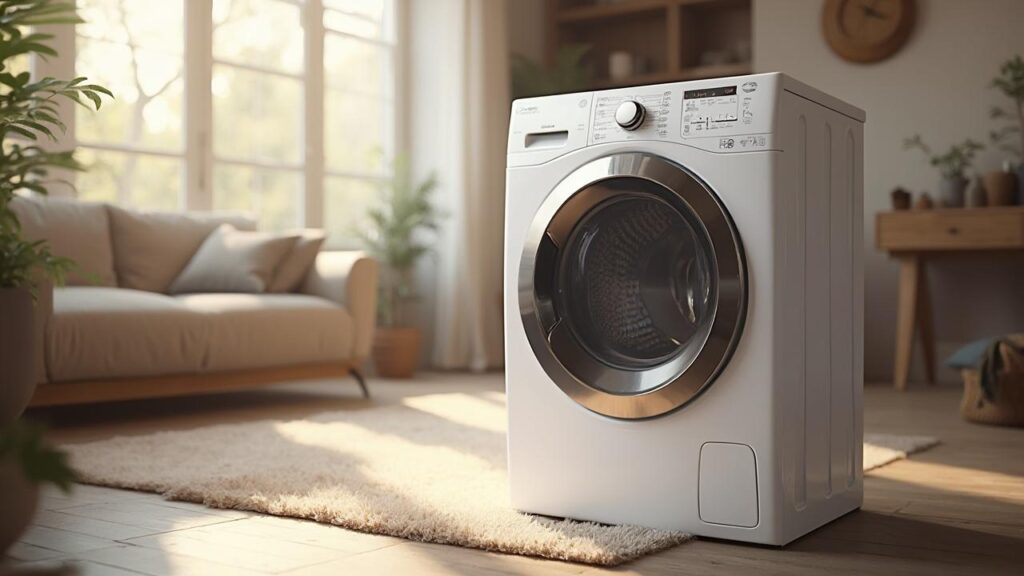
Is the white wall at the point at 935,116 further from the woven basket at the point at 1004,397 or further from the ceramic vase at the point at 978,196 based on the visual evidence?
the woven basket at the point at 1004,397

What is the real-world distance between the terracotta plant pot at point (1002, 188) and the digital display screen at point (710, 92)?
10.3ft

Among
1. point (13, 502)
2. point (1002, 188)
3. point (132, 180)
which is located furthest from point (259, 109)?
point (13, 502)

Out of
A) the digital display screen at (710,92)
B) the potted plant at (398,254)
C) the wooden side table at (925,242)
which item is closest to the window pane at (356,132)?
the potted plant at (398,254)

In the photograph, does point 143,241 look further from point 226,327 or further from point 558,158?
point 558,158

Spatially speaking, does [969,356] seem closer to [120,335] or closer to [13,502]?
[120,335]

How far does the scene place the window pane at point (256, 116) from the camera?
4.75 metres

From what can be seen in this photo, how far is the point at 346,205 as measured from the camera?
5422 millimetres

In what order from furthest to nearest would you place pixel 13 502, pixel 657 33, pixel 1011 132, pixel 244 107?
1. pixel 657 33
2. pixel 244 107
3. pixel 1011 132
4. pixel 13 502

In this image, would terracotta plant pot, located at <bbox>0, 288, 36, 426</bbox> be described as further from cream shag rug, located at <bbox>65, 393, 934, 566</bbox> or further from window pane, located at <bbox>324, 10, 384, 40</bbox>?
window pane, located at <bbox>324, 10, 384, 40</bbox>

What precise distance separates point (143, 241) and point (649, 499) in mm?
2769

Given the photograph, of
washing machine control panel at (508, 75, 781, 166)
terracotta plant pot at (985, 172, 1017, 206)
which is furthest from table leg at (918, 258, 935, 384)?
washing machine control panel at (508, 75, 781, 166)

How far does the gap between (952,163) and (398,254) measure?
2.64 metres

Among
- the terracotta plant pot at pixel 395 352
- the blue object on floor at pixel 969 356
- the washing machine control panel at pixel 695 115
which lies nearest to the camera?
the washing machine control panel at pixel 695 115

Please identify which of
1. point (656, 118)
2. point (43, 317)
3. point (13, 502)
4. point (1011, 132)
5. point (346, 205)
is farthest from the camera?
point (346, 205)
